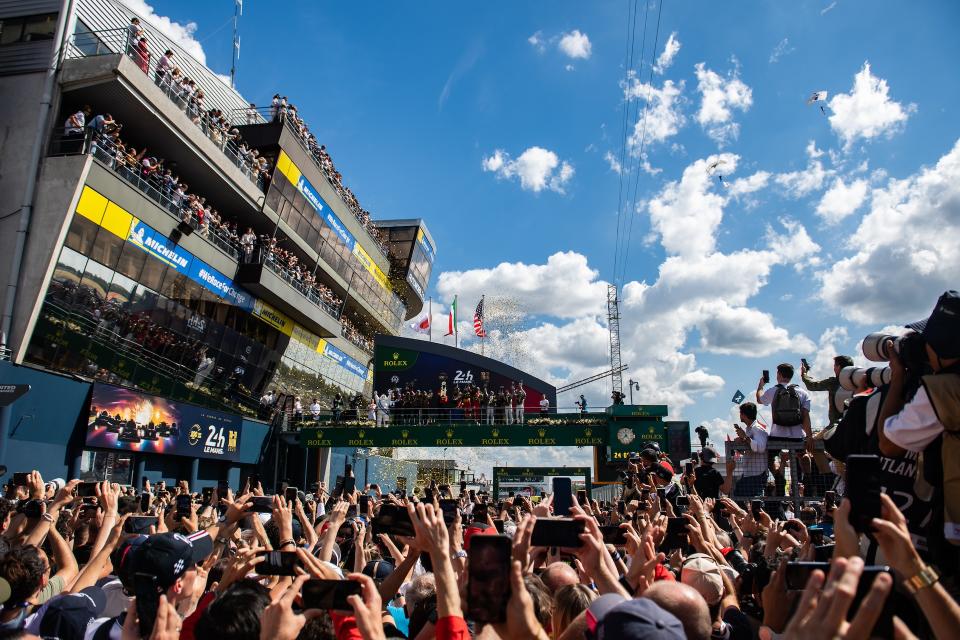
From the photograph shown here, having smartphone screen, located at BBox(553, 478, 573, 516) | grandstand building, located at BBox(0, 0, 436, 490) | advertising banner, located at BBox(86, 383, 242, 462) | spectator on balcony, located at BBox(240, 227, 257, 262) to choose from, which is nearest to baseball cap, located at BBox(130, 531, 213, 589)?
smartphone screen, located at BBox(553, 478, 573, 516)

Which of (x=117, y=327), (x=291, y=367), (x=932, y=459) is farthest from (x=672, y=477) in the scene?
(x=291, y=367)

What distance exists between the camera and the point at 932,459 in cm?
309

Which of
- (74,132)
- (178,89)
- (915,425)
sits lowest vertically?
(915,425)

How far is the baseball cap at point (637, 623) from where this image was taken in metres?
1.81

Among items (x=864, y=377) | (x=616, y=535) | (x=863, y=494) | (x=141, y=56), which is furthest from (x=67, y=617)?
(x=141, y=56)

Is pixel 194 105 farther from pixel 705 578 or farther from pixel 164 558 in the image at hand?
pixel 705 578

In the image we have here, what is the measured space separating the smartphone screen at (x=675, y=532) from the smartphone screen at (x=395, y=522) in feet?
6.37

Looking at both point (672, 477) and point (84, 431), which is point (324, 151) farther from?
point (672, 477)

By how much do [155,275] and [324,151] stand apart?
1573cm

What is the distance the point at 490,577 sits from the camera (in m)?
2.30

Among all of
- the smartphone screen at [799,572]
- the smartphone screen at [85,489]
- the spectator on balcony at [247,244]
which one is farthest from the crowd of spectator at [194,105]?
the smartphone screen at [799,572]

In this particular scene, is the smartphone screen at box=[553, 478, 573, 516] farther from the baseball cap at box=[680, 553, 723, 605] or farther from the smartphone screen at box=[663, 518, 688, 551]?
the baseball cap at box=[680, 553, 723, 605]

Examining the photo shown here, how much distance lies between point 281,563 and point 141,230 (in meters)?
22.3

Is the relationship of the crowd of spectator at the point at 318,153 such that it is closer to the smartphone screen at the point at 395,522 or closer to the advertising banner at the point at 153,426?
the advertising banner at the point at 153,426
